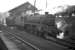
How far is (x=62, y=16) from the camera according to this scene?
11984 millimetres

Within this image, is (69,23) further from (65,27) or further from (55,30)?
(55,30)

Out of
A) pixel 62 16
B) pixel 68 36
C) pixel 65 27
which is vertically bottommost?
pixel 68 36

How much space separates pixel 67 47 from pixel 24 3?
40276 millimetres

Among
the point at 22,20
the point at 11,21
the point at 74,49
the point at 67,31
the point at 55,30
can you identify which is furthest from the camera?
the point at 11,21

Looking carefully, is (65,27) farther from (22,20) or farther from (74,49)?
(22,20)

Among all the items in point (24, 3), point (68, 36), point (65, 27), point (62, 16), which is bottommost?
point (68, 36)

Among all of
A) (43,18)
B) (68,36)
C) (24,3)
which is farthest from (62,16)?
(24,3)

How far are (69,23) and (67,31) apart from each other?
79cm

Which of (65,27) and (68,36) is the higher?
(65,27)

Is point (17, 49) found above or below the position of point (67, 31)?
below

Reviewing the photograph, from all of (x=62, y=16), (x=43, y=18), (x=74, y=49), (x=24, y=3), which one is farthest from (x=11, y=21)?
(x=74, y=49)

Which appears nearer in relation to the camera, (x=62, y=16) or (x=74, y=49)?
(x=74, y=49)

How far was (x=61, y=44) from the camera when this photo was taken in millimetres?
11641

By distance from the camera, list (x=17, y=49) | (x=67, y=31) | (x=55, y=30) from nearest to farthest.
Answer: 1. (x=17, y=49)
2. (x=67, y=31)
3. (x=55, y=30)
